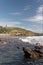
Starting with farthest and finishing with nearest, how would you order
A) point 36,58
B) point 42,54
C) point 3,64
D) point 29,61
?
1. point 42,54
2. point 36,58
3. point 29,61
4. point 3,64

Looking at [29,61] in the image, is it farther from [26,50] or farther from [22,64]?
[26,50]

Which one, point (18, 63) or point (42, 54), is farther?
point (42, 54)

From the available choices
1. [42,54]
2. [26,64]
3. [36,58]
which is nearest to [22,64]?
[26,64]

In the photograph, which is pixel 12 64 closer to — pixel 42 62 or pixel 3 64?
pixel 3 64

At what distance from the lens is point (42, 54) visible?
34.0 metres

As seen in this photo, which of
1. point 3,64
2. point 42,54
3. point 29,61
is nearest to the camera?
point 3,64

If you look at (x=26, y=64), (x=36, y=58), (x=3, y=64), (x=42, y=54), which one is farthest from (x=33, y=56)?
(x=3, y=64)

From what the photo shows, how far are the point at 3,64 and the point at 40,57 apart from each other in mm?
9025

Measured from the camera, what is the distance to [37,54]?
33.4m

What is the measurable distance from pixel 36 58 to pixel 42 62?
3.02 metres

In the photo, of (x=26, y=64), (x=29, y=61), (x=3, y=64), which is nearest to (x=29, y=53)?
(x=29, y=61)

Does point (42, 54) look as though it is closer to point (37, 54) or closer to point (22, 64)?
point (37, 54)

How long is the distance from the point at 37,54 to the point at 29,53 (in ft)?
6.94

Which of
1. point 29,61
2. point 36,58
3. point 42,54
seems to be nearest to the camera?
point 29,61
